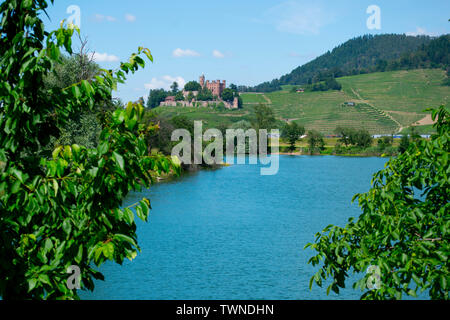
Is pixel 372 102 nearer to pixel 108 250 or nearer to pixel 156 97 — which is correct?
pixel 156 97

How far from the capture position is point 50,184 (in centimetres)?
388

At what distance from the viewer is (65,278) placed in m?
3.89

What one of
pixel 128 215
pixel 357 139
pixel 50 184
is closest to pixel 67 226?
pixel 50 184

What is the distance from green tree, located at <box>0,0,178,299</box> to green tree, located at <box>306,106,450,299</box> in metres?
3.06

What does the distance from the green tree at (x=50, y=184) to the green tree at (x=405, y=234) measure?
10.0ft

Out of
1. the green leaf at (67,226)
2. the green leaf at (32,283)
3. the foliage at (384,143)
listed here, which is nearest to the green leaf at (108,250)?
the green leaf at (67,226)

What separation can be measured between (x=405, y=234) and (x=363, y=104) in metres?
152

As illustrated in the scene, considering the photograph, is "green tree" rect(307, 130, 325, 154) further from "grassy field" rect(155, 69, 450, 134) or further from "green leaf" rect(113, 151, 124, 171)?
"green leaf" rect(113, 151, 124, 171)

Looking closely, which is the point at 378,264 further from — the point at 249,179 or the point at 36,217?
the point at 249,179

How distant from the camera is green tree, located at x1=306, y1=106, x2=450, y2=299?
5.45m

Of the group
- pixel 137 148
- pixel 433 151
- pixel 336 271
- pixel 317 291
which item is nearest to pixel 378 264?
pixel 336 271

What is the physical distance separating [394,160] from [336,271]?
199 cm

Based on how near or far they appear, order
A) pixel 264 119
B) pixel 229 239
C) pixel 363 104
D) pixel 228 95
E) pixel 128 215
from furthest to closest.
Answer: pixel 228 95 → pixel 363 104 → pixel 264 119 → pixel 229 239 → pixel 128 215

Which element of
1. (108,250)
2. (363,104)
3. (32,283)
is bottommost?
(32,283)
